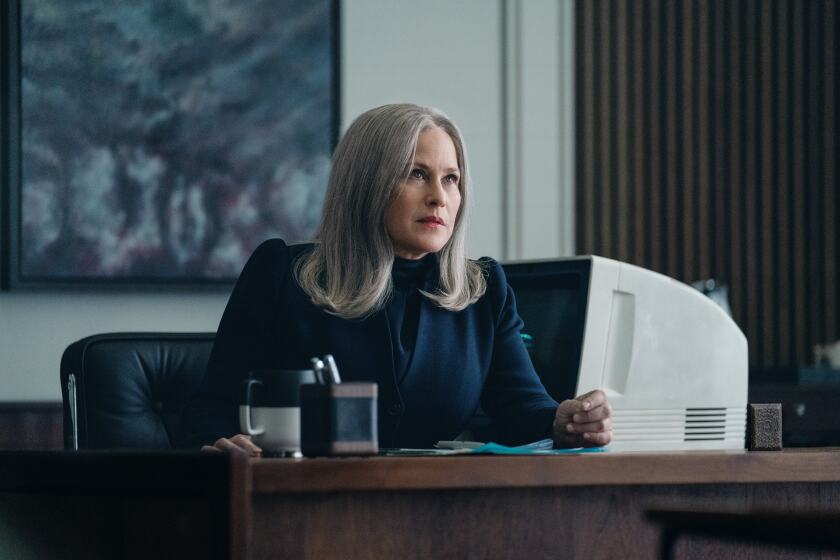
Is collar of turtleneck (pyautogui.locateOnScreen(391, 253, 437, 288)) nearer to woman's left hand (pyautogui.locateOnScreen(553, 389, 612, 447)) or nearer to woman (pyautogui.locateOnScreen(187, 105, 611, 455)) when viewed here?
woman (pyautogui.locateOnScreen(187, 105, 611, 455))

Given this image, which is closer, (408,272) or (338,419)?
(338,419)

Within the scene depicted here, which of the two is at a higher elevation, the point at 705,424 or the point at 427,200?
the point at 427,200

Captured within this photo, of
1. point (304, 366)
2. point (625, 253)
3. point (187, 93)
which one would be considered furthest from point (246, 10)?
point (304, 366)

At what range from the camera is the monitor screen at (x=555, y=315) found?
235 centimetres

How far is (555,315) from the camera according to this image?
2.41 metres

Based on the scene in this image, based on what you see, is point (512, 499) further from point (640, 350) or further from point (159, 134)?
point (159, 134)

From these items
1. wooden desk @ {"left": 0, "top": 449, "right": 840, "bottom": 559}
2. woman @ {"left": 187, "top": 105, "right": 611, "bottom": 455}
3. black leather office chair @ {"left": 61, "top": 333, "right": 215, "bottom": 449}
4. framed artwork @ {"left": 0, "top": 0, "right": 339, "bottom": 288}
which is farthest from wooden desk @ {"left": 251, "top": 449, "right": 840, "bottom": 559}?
framed artwork @ {"left": 0, "top": 0, "right": 339, "bottom": 288}

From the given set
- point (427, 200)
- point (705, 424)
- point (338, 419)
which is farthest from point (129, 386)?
point (705, 424)

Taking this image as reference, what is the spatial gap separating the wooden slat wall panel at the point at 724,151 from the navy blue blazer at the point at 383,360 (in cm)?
208

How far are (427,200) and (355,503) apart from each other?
33.0 inches

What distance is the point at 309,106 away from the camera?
3.84 metres

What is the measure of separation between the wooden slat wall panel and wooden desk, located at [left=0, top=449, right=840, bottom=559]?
274cm

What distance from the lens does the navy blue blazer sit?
2.05m

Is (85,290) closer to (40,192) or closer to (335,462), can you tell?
(40,192)
